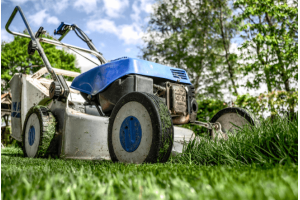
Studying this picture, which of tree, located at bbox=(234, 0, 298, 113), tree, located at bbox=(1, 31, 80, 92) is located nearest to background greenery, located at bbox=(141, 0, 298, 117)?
tree, located at bbox=(234, 0, 298, 113)

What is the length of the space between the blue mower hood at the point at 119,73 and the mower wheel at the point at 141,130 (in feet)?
2.19

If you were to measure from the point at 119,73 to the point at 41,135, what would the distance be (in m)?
1.22

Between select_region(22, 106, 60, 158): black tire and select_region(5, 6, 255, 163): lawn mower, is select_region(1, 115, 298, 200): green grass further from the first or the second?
select_region(22, 106, 60, 158): black tire

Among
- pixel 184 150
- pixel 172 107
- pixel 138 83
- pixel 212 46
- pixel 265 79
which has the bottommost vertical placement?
pixel 184 150

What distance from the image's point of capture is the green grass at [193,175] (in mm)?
785

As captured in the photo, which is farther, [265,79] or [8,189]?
[265,79]

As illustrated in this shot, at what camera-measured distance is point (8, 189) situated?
0.89 metres

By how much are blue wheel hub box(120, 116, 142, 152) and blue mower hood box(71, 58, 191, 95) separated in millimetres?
767

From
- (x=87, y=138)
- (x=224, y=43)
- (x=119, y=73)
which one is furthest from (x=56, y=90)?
(x=224, y=43)

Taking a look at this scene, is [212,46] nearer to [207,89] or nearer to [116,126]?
[207,89]

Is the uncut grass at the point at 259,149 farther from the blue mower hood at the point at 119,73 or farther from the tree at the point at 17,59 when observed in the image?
the tree at the point at 17,59

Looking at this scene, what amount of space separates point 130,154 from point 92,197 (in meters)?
1.30

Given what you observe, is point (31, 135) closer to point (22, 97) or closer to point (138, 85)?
point (22, 97)

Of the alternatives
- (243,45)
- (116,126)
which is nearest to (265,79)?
(243,45)
